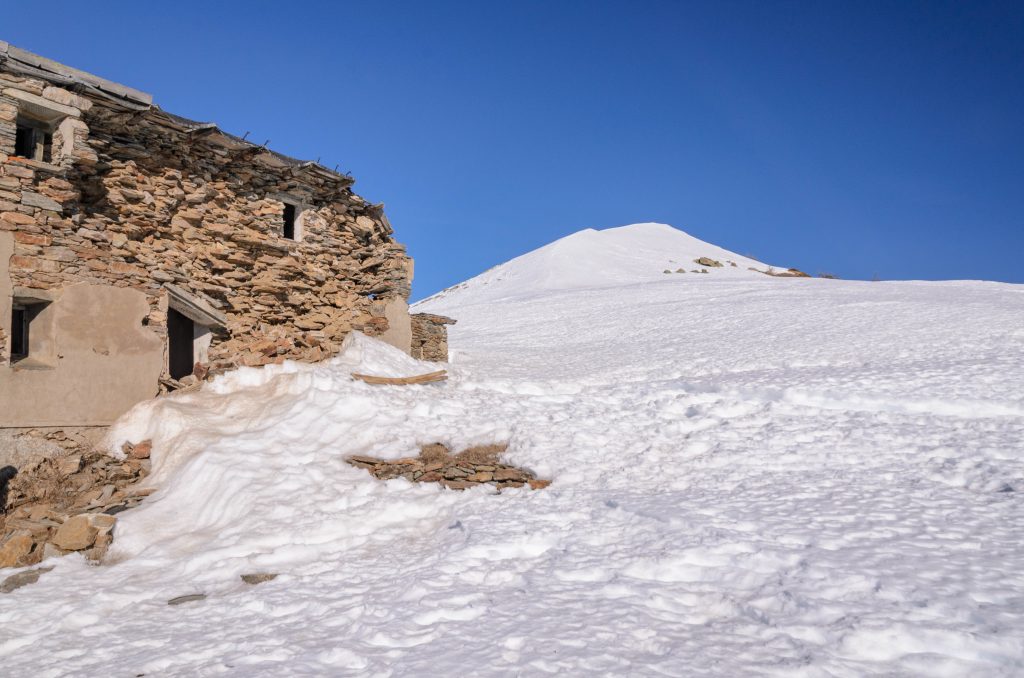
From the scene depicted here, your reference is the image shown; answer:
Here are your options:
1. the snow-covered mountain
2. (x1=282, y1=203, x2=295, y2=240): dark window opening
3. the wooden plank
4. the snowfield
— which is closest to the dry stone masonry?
the snowfield

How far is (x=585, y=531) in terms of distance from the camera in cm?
704

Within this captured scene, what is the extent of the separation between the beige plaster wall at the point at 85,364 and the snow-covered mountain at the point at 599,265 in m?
29.1

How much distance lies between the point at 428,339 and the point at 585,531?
11198 millimetres

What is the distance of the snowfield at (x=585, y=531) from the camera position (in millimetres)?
4723

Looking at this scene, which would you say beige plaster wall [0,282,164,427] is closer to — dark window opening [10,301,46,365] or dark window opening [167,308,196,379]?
dark window opening [10,301,46,365]

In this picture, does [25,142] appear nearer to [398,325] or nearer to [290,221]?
[290,221]

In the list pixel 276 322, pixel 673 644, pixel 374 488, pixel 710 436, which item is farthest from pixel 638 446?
pixel 276 322

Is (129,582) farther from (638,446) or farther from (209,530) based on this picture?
(638,446)

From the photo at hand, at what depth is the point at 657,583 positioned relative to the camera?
5734 mm

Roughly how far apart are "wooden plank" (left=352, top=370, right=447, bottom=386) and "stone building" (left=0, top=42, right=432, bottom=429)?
1.88 meters

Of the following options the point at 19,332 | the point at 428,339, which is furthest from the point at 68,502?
the point at 428,339

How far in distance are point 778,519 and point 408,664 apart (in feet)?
13.5

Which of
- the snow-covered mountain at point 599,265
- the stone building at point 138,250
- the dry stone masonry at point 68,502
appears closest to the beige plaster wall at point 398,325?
the stone building at point 138,250

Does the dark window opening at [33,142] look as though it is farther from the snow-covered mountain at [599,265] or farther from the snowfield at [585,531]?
the snow-covered mountain at [599,265]
